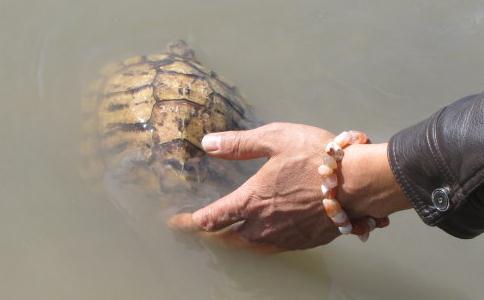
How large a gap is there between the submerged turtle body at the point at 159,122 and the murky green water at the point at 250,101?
0.52 ft

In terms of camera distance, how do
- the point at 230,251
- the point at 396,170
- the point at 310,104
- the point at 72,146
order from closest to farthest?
the point at 396,170
the point at 230,251
the point at 72,146
the point at 310,104

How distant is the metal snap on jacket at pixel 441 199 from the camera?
1.95 meters

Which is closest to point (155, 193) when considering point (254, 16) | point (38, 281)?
point (38, 281)

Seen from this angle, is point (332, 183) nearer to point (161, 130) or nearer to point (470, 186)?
point (470, 186)

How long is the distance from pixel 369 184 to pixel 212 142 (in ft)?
2.22

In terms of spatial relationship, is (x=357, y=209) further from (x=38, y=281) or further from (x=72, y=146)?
(x=72, y=146)

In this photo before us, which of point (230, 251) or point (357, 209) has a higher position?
point (357, 209)

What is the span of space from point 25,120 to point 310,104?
1650mm

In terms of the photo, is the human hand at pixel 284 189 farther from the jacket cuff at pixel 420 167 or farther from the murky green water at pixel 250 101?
the murky green water at pixel 250 101

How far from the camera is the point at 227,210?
2.44m

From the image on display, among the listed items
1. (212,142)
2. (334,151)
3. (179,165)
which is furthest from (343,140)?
(179,165)

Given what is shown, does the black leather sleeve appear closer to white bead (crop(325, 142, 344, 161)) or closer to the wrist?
the wrist

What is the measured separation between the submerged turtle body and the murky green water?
0.52 feet

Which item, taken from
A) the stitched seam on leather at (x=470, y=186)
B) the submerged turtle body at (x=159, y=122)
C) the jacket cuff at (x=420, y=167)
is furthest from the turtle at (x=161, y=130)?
the stitched seam on leather at (x=470, y=186)
